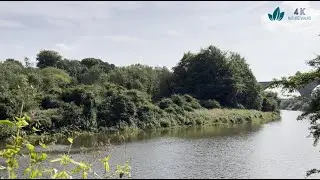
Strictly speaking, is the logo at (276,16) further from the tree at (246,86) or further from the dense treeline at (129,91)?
the tree at (246,86)

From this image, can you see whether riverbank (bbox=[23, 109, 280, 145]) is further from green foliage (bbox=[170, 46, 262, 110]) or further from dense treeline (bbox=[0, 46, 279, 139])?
green foliage (bbox=[170, 46, 262, 110])

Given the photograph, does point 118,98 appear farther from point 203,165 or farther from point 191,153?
point 203,165

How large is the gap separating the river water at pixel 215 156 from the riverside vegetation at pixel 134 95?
4.62 m

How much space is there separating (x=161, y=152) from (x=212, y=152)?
2.77 metres

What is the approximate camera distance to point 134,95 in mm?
37281

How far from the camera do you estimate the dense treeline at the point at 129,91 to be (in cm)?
3173

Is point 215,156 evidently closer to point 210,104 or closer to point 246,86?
point 210,104

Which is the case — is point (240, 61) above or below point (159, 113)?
above

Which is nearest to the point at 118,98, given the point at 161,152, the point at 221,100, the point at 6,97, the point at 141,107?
the point at 141,107

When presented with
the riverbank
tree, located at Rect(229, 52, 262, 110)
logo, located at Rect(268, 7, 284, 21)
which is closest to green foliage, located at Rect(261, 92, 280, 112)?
tree, located at Rect(229, 52, 262, 110)

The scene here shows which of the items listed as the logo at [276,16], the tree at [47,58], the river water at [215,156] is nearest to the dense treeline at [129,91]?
the tree at [47,58]

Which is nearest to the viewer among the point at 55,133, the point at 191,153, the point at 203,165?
the point at 203,165

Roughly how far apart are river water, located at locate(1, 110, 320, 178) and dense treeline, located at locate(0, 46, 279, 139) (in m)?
4.86

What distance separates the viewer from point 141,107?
3669 centimetres
